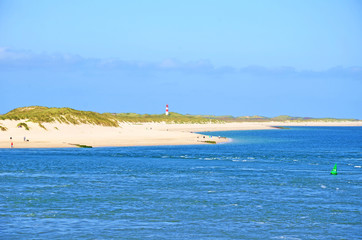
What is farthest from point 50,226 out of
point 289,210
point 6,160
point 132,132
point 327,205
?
point 132,132

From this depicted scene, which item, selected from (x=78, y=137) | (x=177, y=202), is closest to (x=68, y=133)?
(x=78, y=137)

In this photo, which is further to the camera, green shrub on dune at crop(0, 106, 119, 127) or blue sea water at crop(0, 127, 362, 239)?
green shrub on dune at crop(0, 106, 119, 127)

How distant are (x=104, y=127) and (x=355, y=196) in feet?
235

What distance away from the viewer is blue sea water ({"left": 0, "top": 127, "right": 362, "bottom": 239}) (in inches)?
752

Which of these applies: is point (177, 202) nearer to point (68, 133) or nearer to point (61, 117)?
point (68, 133)

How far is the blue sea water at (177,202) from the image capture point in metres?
19.1

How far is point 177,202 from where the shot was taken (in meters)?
25.2

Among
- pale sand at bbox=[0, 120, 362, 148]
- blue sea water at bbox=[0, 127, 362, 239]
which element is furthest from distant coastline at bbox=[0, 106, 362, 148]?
blue sea water at bbox=[0, 127, 362, 239]

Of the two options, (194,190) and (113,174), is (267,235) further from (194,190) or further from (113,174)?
(113,174)

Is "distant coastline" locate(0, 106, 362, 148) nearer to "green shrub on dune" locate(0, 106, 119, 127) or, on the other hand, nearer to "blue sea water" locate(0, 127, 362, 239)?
"green shrub on dune" locate(0, 106, 119, 127)

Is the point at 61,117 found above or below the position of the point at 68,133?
above

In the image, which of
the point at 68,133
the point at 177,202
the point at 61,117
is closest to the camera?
the point at 177,202

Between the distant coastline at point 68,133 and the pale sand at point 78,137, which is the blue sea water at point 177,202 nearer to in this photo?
the pale sand at point 78,137

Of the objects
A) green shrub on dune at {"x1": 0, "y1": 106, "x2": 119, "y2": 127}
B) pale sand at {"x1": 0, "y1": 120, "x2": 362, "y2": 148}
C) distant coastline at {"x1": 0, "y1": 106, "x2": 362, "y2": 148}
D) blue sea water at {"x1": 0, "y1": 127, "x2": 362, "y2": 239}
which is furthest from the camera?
green shrub on dune at {"x1": 0, "y1": 106, "x2": 119, "y2": 127}
